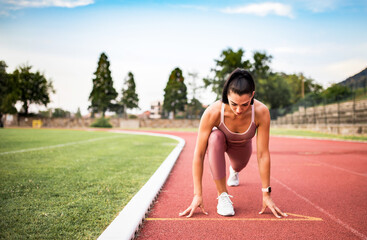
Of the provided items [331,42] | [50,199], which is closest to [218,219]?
[50,199]

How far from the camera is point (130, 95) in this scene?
61.5 metres

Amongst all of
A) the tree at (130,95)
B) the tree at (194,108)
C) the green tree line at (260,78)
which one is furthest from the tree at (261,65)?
the tree at (130,95)

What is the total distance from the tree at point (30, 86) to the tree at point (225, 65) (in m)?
37.8

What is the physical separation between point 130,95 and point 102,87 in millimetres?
7854

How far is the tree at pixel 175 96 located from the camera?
206 ft

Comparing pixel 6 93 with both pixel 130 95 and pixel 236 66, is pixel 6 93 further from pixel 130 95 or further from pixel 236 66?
pixel 236 66

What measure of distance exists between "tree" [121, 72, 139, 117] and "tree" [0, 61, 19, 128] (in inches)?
907

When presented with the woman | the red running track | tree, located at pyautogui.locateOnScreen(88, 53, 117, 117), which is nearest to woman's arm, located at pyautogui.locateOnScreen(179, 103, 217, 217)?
the woman

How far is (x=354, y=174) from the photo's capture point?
5047 millimetres

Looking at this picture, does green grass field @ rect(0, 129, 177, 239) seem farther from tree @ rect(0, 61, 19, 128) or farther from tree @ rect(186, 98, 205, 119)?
tree @ rect(0, 61, 19, 128)

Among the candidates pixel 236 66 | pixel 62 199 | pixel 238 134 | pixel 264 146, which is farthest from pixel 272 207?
pixel 236 66

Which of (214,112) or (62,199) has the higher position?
(214,112)

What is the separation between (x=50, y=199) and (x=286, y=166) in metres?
5.36

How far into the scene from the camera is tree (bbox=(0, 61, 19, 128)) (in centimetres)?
4328
